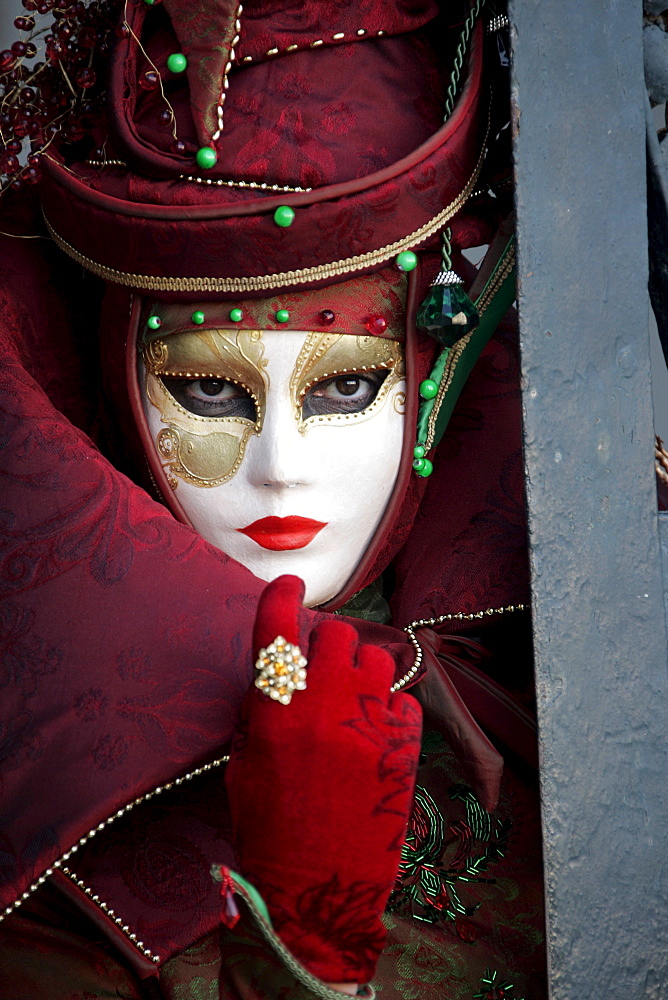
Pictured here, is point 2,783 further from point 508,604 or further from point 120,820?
point 508,604

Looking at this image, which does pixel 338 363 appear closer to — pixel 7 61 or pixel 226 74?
pixel 226 74

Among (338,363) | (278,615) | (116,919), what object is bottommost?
(116,919)

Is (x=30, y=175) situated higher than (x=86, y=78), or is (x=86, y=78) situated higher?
(x=86, y=78)

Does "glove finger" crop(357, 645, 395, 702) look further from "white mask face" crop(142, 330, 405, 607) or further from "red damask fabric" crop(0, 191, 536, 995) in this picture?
"white mask face" crop(142, 330, 405, 607)

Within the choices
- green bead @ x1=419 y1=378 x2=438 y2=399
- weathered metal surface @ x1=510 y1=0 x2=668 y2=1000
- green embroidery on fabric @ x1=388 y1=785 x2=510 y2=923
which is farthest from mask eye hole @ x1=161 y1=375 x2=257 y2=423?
green embroidery on fabric @ x1=388 y1=785 x2=510 y2=923

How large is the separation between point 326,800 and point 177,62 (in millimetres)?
899

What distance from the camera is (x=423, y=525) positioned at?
1.48m

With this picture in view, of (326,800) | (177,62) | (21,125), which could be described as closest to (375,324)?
(177,62)

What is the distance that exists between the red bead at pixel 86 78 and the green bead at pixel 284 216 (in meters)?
0.33

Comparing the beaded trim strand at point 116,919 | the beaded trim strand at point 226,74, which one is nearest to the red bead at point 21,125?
the beaded trim strand at point 226,74

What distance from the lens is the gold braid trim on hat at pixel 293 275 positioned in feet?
4.09

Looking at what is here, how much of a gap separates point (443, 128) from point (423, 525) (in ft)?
1.81

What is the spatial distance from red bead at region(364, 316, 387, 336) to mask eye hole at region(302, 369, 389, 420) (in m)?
0.06

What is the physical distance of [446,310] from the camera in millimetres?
1285
